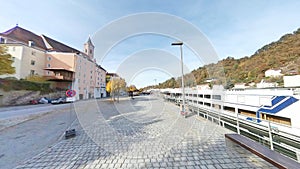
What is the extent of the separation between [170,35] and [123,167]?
A: 26.1 feet

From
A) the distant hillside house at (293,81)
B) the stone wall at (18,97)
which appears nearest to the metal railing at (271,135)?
the distant hillside house at (293,81)

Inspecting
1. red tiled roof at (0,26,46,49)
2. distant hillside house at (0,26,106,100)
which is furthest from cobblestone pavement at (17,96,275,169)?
red tiled roof at (0,26,46,49)

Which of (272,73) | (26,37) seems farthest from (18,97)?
(272,73)

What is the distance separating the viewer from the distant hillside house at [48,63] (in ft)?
78.9

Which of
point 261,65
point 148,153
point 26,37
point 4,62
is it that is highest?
point 26,37

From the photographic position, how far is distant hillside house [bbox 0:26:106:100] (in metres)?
24.1

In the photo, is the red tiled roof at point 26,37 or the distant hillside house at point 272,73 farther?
the distant hillside house at point 272,73

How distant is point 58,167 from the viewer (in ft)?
9.68

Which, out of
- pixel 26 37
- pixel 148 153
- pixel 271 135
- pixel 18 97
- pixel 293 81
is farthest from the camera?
pixel 26 37

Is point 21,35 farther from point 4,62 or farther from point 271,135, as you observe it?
point 271,135

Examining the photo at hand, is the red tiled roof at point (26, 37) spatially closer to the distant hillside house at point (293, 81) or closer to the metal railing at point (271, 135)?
the metal railing at point (271, 135)

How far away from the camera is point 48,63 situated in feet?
97.1

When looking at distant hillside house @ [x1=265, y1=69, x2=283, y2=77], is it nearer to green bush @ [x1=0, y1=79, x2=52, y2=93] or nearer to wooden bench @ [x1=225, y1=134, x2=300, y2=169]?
wooden bench @ [x1=225, y1=134, x2=300, y2=169]

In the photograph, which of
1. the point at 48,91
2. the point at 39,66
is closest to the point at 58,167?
the point at 48,91
